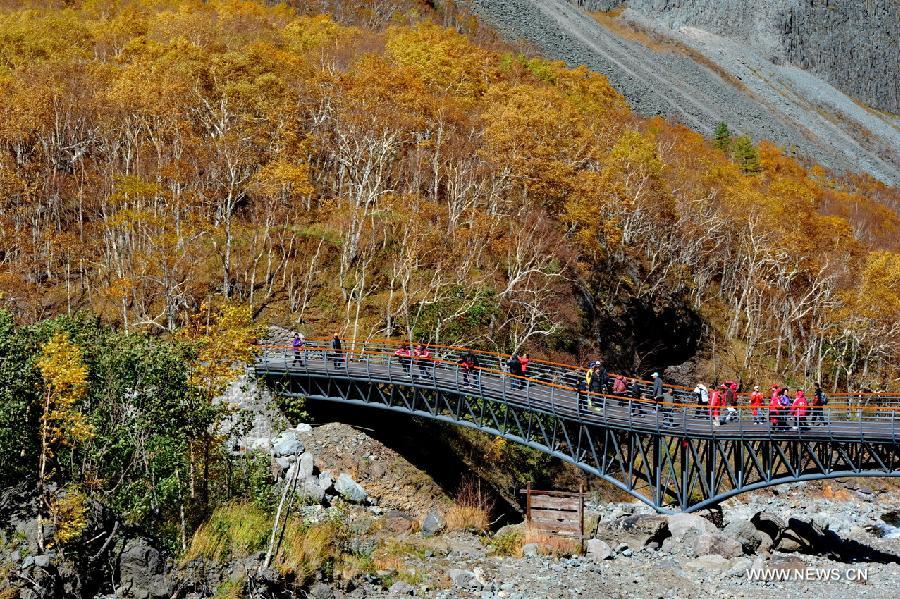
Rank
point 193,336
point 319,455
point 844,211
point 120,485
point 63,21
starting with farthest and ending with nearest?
1. point 844,211
2. point 63,21
3. point 319,455
4. point 193,336
5. point 120,485

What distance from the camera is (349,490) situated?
31.6 metres

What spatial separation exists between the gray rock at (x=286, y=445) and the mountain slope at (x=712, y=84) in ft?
334

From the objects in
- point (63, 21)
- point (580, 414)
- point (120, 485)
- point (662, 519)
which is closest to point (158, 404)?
point (120, 485)

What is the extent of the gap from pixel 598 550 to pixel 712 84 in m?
141

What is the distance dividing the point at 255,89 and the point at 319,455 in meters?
26.6

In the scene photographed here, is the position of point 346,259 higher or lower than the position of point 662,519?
higher

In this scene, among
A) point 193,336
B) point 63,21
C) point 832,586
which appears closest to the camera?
point 832,586

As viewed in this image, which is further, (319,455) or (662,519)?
(319,455)

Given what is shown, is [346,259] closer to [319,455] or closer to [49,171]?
[319,455]

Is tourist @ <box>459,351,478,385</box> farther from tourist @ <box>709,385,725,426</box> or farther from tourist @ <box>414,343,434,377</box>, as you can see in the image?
tourist @ <box>709,385,725,426</box>

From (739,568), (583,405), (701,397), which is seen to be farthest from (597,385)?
(739,568)

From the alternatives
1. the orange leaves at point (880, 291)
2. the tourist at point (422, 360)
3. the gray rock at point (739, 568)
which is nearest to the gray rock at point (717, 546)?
the gray rock at point (739, 568)

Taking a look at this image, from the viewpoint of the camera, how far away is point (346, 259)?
1790 inches

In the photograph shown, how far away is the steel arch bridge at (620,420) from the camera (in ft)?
86.2
